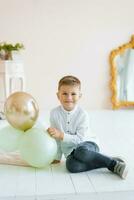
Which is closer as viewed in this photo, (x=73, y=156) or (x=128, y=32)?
(x=73, y=156)

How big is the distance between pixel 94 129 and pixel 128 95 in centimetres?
129

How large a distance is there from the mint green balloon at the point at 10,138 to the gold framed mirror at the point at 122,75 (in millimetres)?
2284

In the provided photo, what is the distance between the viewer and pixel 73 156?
1.76 meters

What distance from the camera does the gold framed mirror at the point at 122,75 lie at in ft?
12.9

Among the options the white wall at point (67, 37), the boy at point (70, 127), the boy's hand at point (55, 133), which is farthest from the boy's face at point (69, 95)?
the white wall at point (67, 37)

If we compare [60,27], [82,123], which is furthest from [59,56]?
[82,123]

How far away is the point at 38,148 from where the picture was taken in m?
1.70

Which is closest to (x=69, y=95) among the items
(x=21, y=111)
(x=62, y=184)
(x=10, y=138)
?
(x=21, y=111)

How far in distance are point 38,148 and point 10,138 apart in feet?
0.68

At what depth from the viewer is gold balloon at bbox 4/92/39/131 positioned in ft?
5.84

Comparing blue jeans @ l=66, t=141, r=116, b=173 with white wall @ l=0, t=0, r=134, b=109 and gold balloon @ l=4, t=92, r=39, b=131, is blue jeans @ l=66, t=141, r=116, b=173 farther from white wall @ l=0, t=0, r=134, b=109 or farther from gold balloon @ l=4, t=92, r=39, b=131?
white wall @ l=0, t=0, r=134, b=109

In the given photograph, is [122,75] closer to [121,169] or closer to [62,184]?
[121,169]

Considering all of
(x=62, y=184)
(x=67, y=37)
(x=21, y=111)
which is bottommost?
(x=62, y=184)

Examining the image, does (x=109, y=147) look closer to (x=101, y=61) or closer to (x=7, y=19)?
(x=101, y=61)
